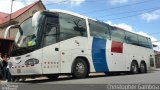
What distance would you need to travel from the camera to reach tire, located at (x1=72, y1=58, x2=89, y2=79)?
16.8m

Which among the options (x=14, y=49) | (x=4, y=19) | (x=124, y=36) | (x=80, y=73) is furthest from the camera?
(x=4, y=19)

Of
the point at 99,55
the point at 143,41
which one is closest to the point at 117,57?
the point at 99,55

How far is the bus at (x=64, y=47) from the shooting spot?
14961 millimetres

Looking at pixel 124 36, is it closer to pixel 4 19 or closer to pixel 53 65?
pixel 53 65

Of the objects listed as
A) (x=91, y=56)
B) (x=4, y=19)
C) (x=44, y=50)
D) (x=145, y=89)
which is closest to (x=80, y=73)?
(x=91, y=56)

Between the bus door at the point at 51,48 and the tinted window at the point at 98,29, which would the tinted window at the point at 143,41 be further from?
the bus door at the point at 51,48

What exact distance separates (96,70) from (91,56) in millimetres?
841

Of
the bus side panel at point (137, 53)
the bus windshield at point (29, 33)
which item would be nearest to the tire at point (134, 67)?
the bus side panel at point (137, 53)

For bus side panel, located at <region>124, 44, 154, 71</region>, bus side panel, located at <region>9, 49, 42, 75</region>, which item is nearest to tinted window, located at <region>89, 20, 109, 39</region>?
bus side panel, located at <region>124, 44, 154, 71</region>

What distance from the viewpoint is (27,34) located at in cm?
1564

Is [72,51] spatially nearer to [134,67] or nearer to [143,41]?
[134,67]

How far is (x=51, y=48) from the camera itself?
50.6 ft

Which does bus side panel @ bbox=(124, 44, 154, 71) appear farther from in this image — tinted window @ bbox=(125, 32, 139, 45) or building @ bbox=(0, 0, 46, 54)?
building @ bbox=(0, 0, 46, 54)

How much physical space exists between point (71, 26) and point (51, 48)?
2.08 meters
